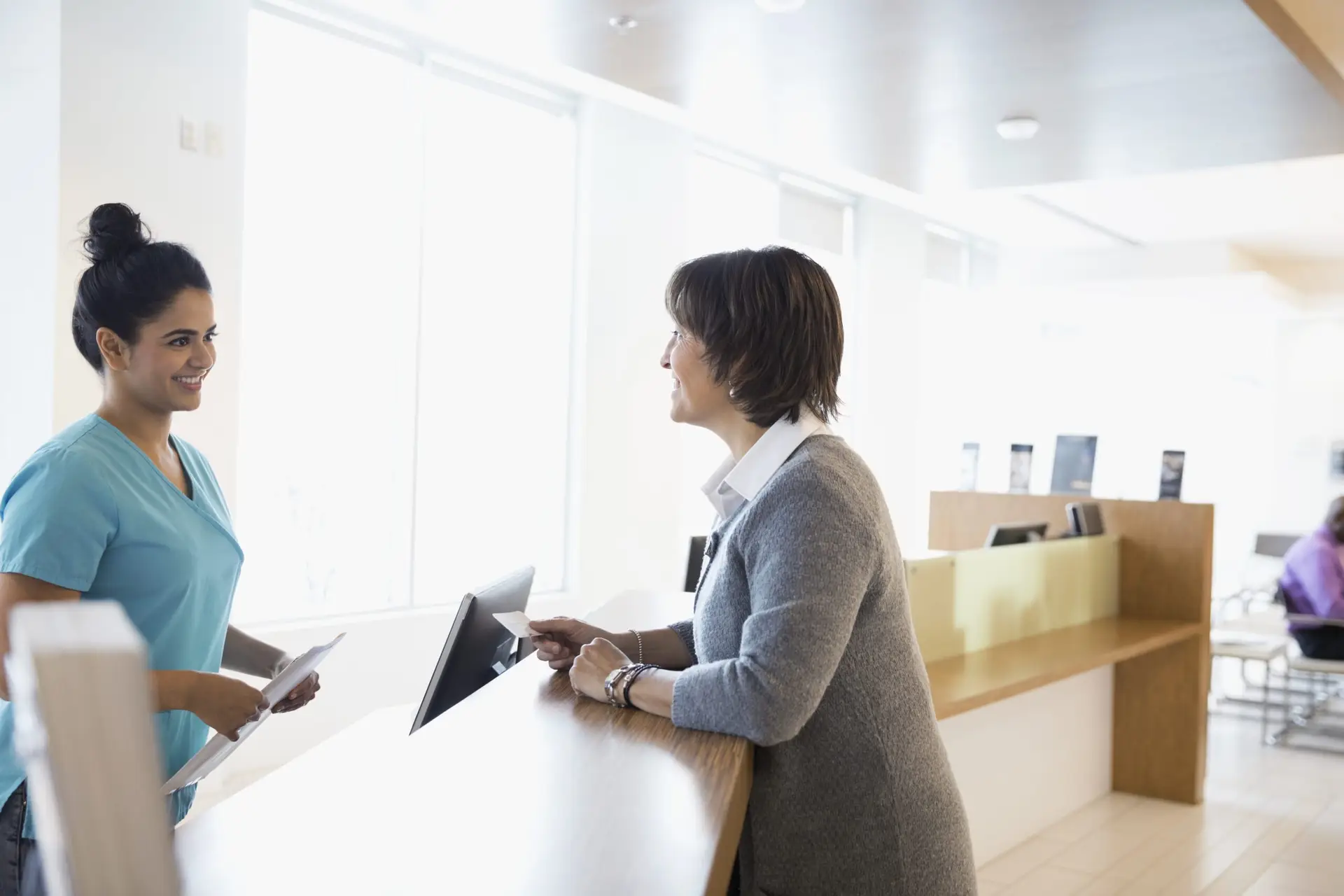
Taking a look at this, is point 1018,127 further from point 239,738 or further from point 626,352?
point 239,738

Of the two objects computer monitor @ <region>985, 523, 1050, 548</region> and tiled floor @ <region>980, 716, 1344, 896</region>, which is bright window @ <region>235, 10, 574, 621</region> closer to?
computer monitor @ <region>985, 523, 1050, 548</region>

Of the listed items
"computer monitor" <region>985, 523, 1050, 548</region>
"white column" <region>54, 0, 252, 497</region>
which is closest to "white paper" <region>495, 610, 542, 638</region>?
"white column" <region>54, 0, 252, 497</region>

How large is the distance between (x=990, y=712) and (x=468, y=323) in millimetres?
3419

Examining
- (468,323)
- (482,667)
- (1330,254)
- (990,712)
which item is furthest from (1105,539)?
(1330,254)

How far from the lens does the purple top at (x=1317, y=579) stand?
632cm

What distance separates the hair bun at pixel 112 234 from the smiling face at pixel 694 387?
0.86 m

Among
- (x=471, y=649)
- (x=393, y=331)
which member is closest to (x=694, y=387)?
(x=471, y=649)

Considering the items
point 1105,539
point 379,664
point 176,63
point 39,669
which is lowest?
point 379,664

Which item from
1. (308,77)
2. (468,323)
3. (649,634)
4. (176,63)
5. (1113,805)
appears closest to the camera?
(649,634)

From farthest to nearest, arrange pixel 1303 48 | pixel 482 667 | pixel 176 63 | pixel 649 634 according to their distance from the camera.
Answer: pixel 176 63, pixel 1303 48, pixel 482 667, pixel 649 634

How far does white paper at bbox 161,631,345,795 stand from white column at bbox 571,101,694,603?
16.2ft

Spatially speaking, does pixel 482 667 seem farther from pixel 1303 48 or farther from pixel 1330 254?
pixel 1330 254

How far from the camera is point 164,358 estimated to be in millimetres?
1682

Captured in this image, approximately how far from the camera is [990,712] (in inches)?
156
